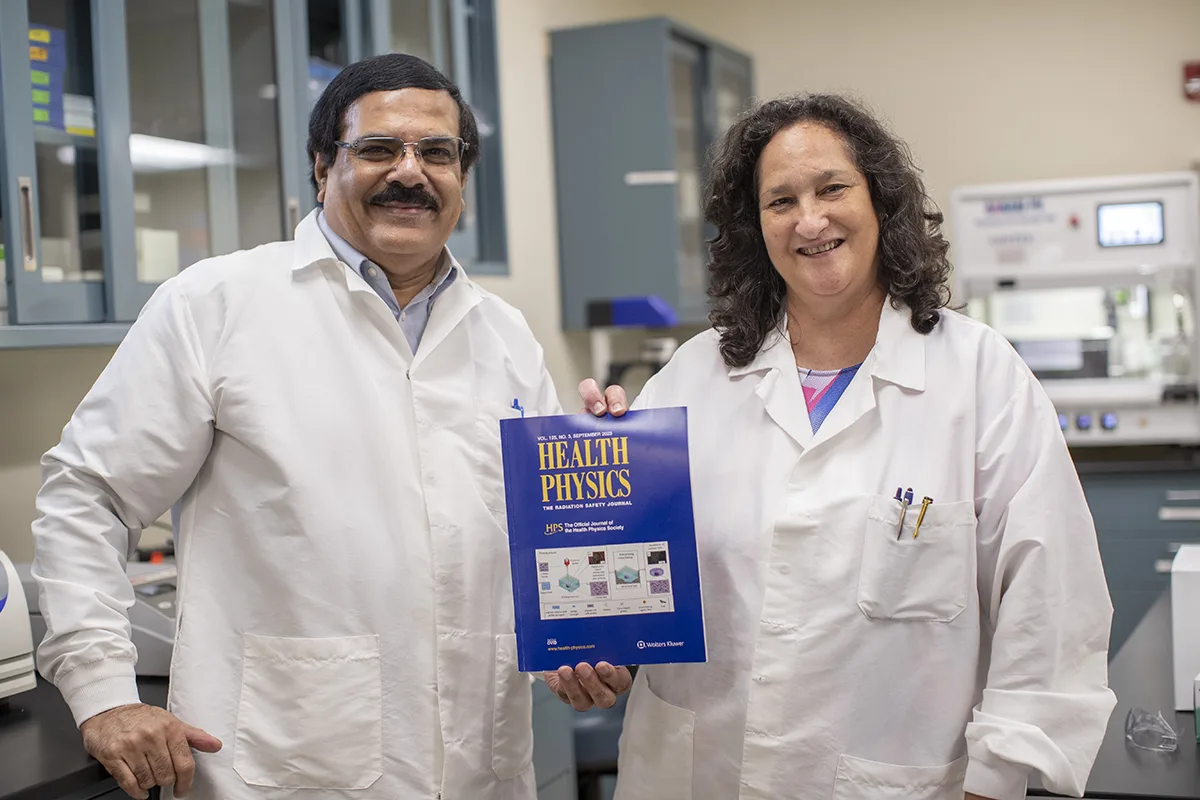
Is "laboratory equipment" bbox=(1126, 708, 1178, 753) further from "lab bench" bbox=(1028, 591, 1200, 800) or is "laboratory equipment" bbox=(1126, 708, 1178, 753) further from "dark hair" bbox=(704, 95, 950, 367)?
"dark hair" bbox=(704, 95, 950, 367)

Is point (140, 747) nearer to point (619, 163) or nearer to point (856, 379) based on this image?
point (856, 379)

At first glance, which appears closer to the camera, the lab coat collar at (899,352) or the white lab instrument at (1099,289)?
the lab coat collar at (899,352)

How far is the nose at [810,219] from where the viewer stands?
1.50 metres

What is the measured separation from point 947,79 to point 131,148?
3552 millimetres

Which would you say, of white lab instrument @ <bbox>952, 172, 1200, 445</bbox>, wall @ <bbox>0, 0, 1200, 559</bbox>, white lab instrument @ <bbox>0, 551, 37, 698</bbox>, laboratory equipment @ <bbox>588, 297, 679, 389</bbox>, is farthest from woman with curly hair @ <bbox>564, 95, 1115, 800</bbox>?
white lab instrument @ <bbox>952, 172, 1200, 445</bbox>

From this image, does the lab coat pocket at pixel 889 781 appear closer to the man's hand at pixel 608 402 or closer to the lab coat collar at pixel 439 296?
the man's hand at pixel 608 402

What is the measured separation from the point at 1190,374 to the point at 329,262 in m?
3.41

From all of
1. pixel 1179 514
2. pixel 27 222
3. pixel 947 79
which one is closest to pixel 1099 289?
pixel 1179 514

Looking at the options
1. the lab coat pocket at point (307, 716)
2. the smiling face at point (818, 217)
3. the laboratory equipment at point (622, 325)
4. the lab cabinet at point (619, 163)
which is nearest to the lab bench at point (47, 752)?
the lab coat pocket at point (307, 716)

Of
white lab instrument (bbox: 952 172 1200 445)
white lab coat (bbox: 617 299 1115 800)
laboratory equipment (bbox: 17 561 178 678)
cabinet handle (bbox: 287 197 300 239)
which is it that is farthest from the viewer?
white lab instrument (bbox: 952 172 1200 445)

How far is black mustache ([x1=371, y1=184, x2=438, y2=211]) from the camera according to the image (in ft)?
5.36

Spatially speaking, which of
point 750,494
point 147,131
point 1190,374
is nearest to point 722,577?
point 750,494

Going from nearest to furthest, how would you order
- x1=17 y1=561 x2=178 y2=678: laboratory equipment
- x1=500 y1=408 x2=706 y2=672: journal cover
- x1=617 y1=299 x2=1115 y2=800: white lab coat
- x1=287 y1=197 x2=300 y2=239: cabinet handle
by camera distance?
x1=617 y1=299 x2=1115 y2=800: white lab coat < x1=500 y1=408 x2=706 y2=672: journal cover < x1=17 y1=561 x2=178 y2=678: laboratory equipment < x1=287 y1=197 x2=300 y2=239: cabinet handle

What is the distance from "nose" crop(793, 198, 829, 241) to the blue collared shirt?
56cm
